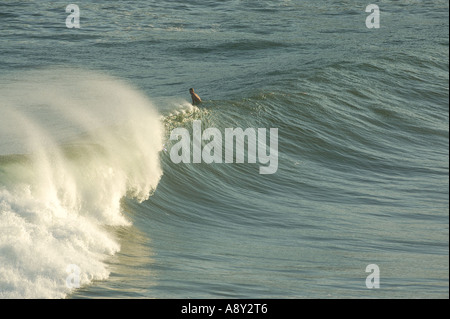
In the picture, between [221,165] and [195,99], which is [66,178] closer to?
[221,165]

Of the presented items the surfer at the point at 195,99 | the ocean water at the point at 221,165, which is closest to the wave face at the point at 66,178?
the ocean water at the point at 221,165

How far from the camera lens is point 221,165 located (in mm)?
12758

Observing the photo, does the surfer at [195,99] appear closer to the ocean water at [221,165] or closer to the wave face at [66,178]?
the ocean water at [221,165]

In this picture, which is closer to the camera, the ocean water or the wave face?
the wave face

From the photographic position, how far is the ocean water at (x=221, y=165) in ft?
26.2

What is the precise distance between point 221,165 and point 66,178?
3.40 meters

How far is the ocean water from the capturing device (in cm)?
800

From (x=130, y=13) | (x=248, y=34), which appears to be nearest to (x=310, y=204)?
(x=248, y=34)

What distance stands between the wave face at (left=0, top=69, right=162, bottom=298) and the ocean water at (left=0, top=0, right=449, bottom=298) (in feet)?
0.09

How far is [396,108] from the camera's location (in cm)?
1677

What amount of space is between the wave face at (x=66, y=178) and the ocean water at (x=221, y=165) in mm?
27

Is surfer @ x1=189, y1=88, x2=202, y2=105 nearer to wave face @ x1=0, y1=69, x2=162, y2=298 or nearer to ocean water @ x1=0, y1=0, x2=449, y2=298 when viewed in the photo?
ocean water @ x1=0, y1=0, x2=449, y2=298

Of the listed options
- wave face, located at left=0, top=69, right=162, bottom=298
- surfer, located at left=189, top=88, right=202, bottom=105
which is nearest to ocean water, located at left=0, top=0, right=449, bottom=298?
wave face, located at left=0, top=69, right=162, bottom=298

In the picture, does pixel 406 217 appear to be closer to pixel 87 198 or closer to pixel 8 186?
pixel 87 198
